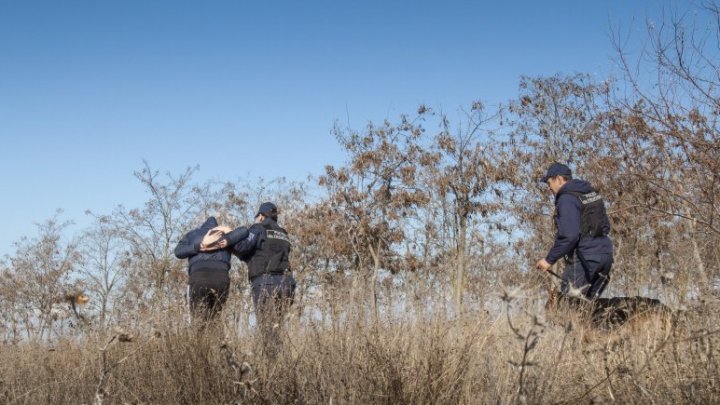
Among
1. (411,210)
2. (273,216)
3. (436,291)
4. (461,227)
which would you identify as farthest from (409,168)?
(436,291)

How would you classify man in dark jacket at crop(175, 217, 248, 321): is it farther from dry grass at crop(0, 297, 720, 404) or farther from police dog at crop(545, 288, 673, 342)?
police dog at crop(545, 288, 673, 342)

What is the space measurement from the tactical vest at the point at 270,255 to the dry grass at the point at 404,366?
2.49m

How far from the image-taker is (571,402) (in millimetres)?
2990

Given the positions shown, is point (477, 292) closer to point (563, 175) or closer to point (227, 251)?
point (563, 175)

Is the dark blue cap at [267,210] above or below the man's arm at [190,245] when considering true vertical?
above

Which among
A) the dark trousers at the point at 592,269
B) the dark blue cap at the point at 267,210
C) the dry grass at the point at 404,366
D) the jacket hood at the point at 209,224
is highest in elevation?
the dark blue cap at the point at 267,210

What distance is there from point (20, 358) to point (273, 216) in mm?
2911

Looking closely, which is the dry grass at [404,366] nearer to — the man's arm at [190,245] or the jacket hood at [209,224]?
the man's arm at [190,245]

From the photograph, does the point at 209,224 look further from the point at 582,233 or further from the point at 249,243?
the point at 582,233

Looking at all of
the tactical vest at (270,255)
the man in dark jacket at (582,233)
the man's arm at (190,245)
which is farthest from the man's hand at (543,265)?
the man's arm at (190,245)

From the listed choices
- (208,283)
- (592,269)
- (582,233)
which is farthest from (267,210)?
(592,269)

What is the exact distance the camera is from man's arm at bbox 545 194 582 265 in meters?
5.77

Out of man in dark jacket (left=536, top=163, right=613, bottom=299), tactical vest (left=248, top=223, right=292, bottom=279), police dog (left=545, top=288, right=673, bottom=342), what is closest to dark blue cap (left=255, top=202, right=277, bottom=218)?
tactical vest (left=248, top=223, right=292, bottom=279)

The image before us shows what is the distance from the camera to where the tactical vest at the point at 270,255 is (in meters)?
6.91
